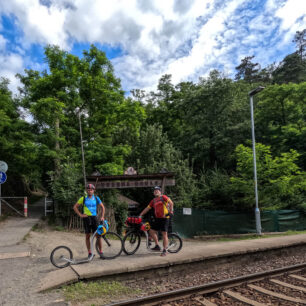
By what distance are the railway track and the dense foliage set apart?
9117mm

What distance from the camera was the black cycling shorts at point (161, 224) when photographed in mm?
7051

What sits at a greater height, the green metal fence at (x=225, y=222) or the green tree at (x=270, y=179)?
the green tree at (x=270, y=179)

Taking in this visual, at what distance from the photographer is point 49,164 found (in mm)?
17234

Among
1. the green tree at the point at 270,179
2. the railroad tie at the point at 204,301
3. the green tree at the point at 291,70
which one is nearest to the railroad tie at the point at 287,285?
the railroad tie at the point at 204,301

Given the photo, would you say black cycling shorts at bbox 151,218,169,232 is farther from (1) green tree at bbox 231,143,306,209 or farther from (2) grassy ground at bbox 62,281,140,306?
(1) green tree at bbox 231,143,306,209

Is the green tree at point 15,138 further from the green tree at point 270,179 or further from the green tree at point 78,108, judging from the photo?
the green tree at point 270,179

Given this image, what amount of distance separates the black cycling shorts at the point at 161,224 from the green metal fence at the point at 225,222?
9340 millimetres

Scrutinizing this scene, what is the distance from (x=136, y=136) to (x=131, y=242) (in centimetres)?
1562

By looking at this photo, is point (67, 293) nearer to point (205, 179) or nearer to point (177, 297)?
point (177, 297)

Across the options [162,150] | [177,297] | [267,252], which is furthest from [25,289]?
[162,150]

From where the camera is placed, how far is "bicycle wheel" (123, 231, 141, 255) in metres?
7.35

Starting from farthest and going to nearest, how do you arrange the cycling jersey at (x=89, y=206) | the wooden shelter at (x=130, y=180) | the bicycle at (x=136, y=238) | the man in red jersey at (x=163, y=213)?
1. the wooden shelter at (x=130, y=180)
2. the bicycle at (x=136, y=238)
3. the man in red jersey at (x=163, y=213)
4. the cycling jersey at (x=89, y=206)

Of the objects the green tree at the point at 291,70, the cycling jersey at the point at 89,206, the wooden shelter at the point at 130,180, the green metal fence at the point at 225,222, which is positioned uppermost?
the green tree at the point at 291,70

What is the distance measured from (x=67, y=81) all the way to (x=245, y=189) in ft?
44.8
